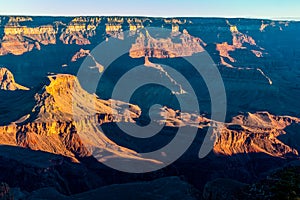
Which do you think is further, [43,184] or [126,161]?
[126,161]

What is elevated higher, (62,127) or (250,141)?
(62,127)

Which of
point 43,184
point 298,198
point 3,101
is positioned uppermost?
point 3,101

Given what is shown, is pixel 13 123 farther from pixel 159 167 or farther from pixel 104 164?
pixel 159 167

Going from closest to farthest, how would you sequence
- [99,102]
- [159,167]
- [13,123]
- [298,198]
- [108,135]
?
[298,198]
[159,167]
[13,123]
[108,135]
[99,102]

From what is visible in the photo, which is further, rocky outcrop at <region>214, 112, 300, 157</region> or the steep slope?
rocky outcrop at <region>214, 112, 300, 157</region>

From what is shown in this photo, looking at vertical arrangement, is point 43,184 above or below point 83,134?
below

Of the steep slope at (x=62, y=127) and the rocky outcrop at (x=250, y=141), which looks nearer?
the steep slope at (x=62, y=127)

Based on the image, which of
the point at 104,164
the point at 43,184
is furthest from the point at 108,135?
the point at 43,184

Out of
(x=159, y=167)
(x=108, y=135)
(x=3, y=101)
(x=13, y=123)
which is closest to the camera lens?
(x=159, y=167)

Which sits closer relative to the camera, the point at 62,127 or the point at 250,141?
the point at 62,127

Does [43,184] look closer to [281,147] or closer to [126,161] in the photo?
[126,161]
